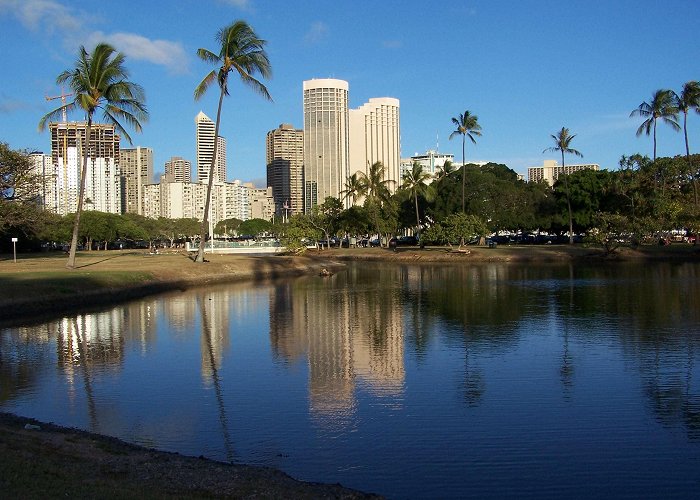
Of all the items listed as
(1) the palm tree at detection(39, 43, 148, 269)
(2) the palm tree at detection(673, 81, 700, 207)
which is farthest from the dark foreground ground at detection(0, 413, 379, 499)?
(2) the palm tree at detection(673, 81, 700, 207)

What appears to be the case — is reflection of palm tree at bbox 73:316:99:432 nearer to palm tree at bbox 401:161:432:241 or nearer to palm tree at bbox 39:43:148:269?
palm tree at bbox 39:43:148:269

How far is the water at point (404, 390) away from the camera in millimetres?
11391

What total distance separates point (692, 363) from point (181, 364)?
1458cm

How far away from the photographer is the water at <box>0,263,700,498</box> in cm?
1139

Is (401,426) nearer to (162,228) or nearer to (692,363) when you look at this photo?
(692,363)

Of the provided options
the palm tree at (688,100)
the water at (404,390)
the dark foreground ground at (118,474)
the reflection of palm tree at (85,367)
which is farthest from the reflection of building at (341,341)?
the palm tree at (688,100)

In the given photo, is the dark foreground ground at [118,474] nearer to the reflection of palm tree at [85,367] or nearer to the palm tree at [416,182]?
the reflection of palm tree at [85,367]

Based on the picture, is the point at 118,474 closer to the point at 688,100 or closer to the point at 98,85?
the point at 98,85

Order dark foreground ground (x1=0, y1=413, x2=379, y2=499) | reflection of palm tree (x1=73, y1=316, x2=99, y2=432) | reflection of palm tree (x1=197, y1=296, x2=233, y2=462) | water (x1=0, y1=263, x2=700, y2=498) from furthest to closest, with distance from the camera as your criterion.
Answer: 1. reflection of palm tree (x1=73, y1=316, x2=99, y2=432)
2. reflection of palm tree (x1=197, y1=296, x2=233, y2=462)
3. water (x1=0, y1=263, x2=700, y2=498)
4. dark foreground ground (x1=0, y1=413, x2=379, y2=499)

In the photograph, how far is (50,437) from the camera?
38.9 ft

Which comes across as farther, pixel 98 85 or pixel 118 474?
pixel 98 85

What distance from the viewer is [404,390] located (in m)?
16.6

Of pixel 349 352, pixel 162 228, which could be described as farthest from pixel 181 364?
pixel 162 228

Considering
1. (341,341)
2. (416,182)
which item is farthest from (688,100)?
(341,341)
